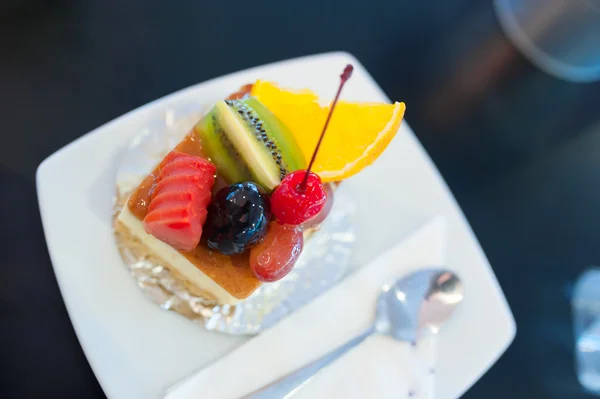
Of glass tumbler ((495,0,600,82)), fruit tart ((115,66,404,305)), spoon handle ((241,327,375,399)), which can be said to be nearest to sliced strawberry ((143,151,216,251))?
fruit tart ((115,66,404,305))

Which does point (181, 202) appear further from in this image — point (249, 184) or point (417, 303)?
point (417, 303)

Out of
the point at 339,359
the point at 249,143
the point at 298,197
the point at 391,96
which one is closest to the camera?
the point at 298,197

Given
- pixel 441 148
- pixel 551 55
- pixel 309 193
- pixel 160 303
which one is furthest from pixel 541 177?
pixel 160 303

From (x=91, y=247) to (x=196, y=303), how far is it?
12.1 inches

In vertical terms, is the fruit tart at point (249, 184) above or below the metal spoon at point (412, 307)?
above

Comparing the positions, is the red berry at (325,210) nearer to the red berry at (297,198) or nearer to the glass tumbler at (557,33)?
the red berry at (297,198)

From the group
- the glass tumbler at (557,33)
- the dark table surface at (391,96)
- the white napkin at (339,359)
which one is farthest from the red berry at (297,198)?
the glass tumbler at (557,33)

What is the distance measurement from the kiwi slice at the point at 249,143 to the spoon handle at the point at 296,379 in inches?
18.2

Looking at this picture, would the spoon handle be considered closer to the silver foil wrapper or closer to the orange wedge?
the silver foil wrapper

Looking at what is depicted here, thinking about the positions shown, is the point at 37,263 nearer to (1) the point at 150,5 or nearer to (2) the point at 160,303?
(2) the point at 160,303

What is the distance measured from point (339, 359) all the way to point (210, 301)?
363 mm

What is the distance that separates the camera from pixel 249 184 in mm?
1055

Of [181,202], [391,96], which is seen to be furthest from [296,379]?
[391,96]

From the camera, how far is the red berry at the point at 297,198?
102cm
